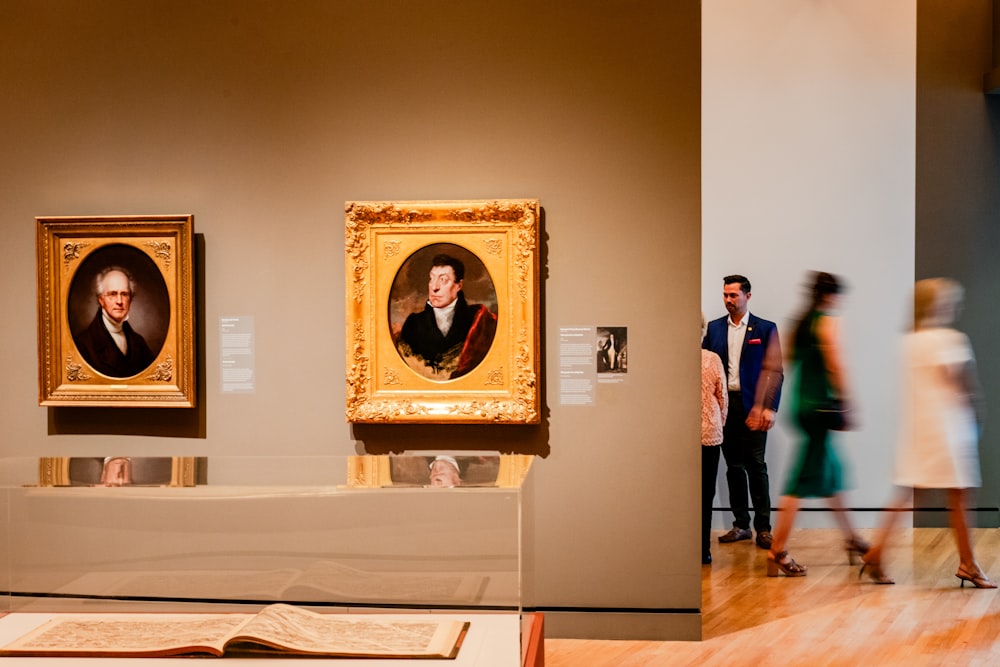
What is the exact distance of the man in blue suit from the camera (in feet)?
21.5

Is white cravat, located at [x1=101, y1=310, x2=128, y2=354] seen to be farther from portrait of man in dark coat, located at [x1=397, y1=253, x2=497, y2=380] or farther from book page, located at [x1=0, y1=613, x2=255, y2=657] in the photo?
book page, located at [x1=0, y1=613, x2=255, y2=657]

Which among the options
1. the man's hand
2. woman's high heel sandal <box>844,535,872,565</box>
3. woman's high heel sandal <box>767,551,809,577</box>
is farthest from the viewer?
the man's hand

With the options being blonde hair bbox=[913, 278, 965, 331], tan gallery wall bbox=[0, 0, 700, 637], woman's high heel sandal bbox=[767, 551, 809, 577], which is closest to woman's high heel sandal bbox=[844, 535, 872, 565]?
woman's high heel sandal bbox=[767, 551, 809, 577]

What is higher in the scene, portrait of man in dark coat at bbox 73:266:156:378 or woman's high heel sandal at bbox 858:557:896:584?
portrait of man in dark coat at bbox 73:266:156:378

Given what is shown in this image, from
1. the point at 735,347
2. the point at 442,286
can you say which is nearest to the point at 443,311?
the point at 442,286

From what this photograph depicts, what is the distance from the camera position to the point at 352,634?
2.20m

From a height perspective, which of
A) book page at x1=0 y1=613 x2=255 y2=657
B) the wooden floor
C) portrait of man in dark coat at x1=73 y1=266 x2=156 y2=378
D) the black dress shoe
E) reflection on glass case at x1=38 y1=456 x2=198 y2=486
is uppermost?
portrait of man in dark coat at x1=73 y1=266 x2=156 y2=378

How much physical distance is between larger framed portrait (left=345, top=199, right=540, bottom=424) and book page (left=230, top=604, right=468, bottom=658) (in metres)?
2.36

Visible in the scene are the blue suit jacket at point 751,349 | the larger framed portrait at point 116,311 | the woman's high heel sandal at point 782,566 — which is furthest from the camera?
the blue suit jacket at point 751,349

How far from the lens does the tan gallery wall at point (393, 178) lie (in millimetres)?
4621

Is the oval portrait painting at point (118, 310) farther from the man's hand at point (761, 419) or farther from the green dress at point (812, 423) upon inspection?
the man's hand at point (761, 419)

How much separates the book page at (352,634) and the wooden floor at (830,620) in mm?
2291

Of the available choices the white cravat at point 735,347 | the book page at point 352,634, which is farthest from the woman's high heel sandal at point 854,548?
the book page at point 352,634

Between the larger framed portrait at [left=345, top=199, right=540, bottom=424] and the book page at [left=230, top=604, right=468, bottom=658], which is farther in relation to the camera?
the larger framed portrait at [left=345, top=199, right=540, bottom=424]
